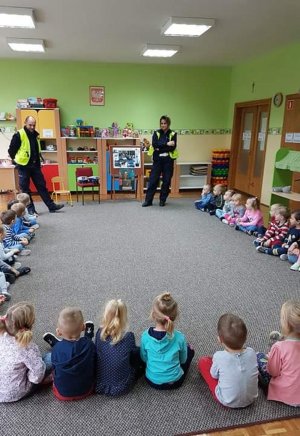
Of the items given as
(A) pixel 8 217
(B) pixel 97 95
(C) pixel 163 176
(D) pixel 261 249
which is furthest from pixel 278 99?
(A) pixel 8 217

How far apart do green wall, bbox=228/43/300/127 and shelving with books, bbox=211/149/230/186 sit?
1.10 meters

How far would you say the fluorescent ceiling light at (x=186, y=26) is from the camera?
4.46 meters

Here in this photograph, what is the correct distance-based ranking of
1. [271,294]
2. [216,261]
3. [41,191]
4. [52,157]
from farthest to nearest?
[52,157] → [41,191] → [216,261] → [271,294]

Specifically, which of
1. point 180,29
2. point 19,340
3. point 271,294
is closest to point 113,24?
point 180,29

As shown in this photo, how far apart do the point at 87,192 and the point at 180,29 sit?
13.4 ft

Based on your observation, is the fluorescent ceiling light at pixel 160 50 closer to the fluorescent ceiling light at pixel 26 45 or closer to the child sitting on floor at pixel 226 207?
the fluorescent ceiling light at pixel 26 45

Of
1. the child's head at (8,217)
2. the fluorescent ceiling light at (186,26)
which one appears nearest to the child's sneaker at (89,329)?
the child's head at (8,217)

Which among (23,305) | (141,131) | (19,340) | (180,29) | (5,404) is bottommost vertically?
(5,404)

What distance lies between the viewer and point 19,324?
1895mm

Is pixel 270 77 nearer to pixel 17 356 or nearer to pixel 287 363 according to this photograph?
pixel 287 363

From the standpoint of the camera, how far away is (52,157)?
25.0ft

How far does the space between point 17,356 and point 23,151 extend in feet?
14.4

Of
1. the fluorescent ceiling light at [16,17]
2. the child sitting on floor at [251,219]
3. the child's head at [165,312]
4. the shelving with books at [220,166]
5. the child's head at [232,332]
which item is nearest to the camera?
the child's head at [232,332]

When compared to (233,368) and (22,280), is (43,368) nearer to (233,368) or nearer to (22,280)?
(233,368)
